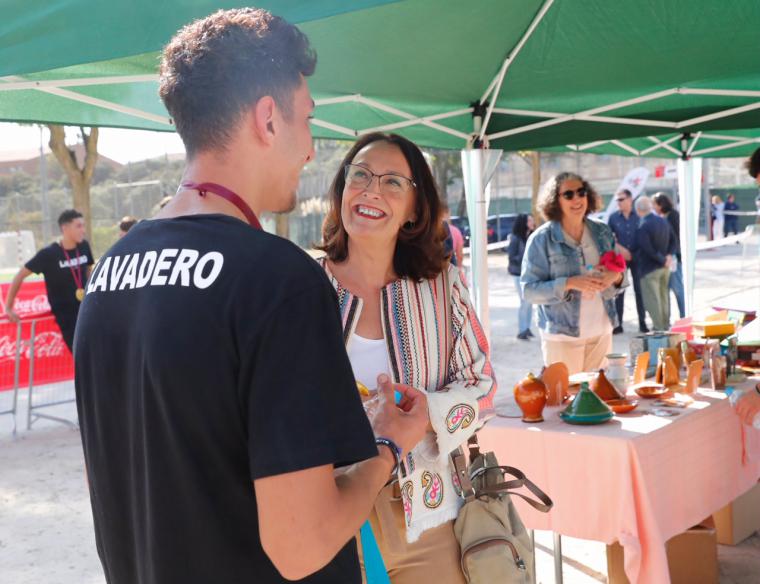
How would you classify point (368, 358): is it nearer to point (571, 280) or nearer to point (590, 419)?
point (590, 419)

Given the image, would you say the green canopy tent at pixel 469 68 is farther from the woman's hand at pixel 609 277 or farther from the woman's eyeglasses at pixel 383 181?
the woman's hand at pixel 609 277

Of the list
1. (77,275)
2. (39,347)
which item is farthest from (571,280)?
(39,347)

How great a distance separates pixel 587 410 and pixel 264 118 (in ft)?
7.65

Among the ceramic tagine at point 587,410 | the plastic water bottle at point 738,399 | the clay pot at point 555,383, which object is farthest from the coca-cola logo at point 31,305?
the plastic water bottle at point 738,399

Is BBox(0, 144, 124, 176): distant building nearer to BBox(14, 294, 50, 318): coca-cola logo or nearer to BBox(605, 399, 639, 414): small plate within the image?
BBox(14, 294, 50, 318): coca-cola logo

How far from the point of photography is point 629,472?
2.94 meters

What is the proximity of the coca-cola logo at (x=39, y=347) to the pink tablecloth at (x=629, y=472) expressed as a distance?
5407 millimetres

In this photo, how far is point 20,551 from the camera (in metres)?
4.61

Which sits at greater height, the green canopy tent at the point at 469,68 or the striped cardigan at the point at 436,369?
the green canopy tent at the point at 469,68

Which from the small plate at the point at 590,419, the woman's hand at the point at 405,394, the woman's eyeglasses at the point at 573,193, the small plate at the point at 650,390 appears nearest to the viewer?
the woman's hand at the point at 405,394

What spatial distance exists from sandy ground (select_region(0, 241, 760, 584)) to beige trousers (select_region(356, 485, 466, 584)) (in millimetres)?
1774

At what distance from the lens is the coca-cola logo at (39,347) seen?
729cm

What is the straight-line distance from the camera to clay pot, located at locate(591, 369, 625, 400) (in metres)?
3.42

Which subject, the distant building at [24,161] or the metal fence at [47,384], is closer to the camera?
the metal fence at [47,384]
